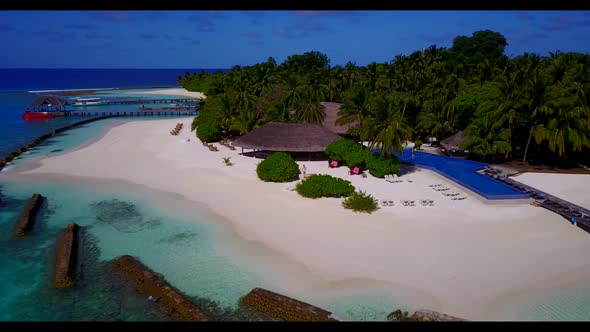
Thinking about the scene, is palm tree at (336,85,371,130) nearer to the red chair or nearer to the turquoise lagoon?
the red chair

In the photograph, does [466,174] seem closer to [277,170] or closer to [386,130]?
[386,130]

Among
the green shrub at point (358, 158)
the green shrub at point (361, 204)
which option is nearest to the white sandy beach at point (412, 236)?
the green shrub at point (361, 204)

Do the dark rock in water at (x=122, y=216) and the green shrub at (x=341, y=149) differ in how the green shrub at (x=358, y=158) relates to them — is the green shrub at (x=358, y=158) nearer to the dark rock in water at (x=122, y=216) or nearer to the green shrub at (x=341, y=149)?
the green shrub at (x=341, y=149)

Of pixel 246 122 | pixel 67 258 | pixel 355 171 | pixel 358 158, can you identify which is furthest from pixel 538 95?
pixel 67 258

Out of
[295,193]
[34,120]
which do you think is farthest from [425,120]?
[34,120]
